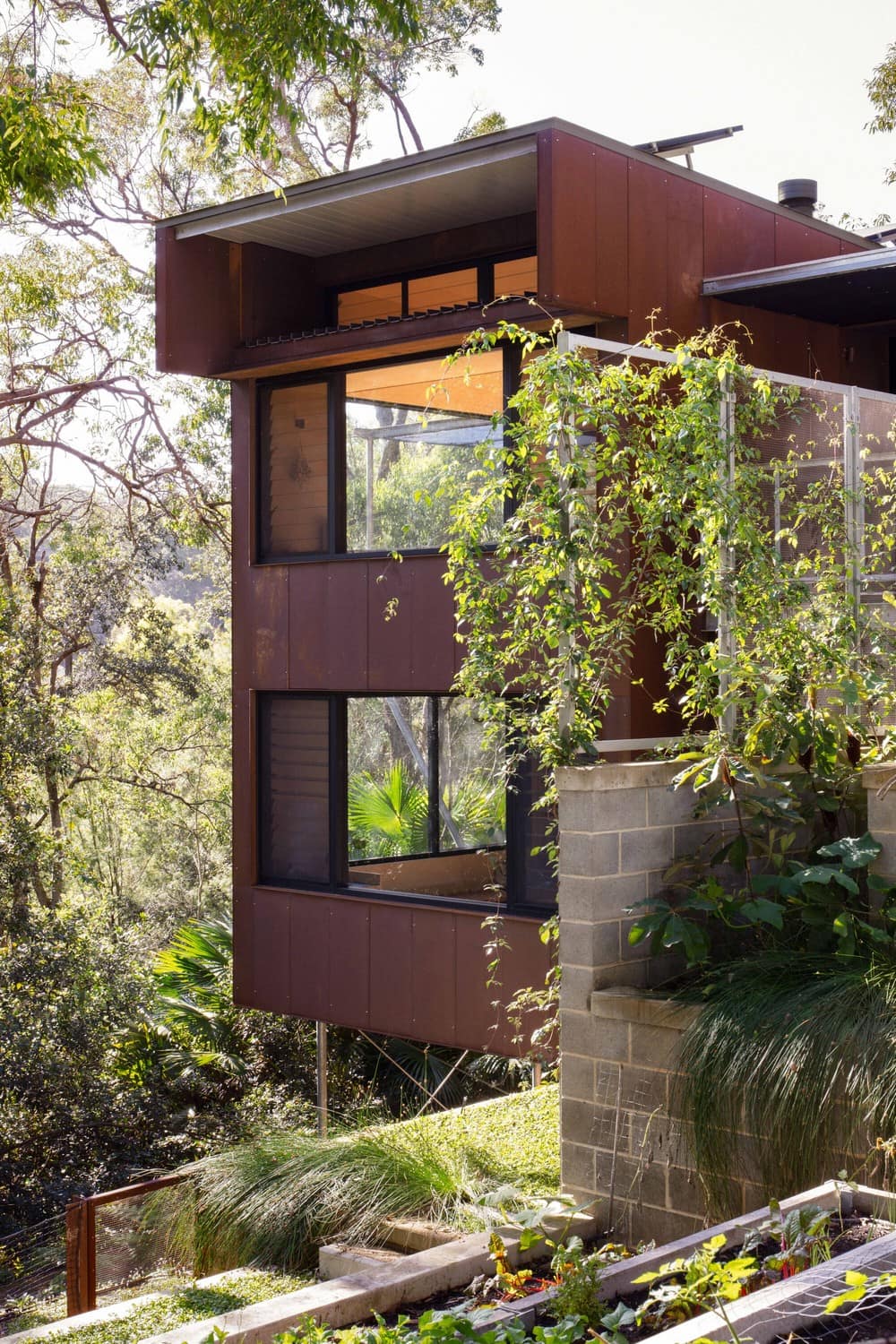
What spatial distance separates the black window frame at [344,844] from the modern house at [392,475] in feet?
0.07

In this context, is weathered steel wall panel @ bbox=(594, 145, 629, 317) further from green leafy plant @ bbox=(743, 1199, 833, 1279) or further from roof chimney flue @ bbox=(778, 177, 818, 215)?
green leafy plant @ bbox=(743, 1199, 833, 1279)

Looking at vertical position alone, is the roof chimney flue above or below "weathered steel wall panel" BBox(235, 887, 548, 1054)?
above

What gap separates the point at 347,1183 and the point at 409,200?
6971mm

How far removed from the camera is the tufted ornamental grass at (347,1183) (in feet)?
20.2

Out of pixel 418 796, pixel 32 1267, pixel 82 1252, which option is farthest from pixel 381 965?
pixel 32 1267

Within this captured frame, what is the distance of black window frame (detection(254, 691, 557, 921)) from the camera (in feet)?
31.3

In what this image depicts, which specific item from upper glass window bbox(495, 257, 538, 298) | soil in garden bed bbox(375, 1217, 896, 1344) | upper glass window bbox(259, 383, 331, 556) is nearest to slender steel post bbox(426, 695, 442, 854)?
upper glass window bbox(259, 383, 331, 556)

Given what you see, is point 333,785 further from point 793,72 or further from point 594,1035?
point 793,72

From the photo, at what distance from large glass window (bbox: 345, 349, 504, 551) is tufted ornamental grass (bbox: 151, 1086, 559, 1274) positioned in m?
4.40

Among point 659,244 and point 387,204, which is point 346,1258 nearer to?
point 659,244

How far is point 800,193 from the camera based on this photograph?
11.7m

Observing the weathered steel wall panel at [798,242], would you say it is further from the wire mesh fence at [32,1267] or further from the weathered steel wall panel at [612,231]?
the wire mesh fence at [32,1267]

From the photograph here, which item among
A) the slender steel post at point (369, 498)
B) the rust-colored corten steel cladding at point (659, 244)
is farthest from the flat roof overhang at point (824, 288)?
the slender steel post at point (369, 498)

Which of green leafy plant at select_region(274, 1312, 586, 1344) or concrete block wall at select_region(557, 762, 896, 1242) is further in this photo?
concrete block wall at select_region(557, 762, 896, 1242)
